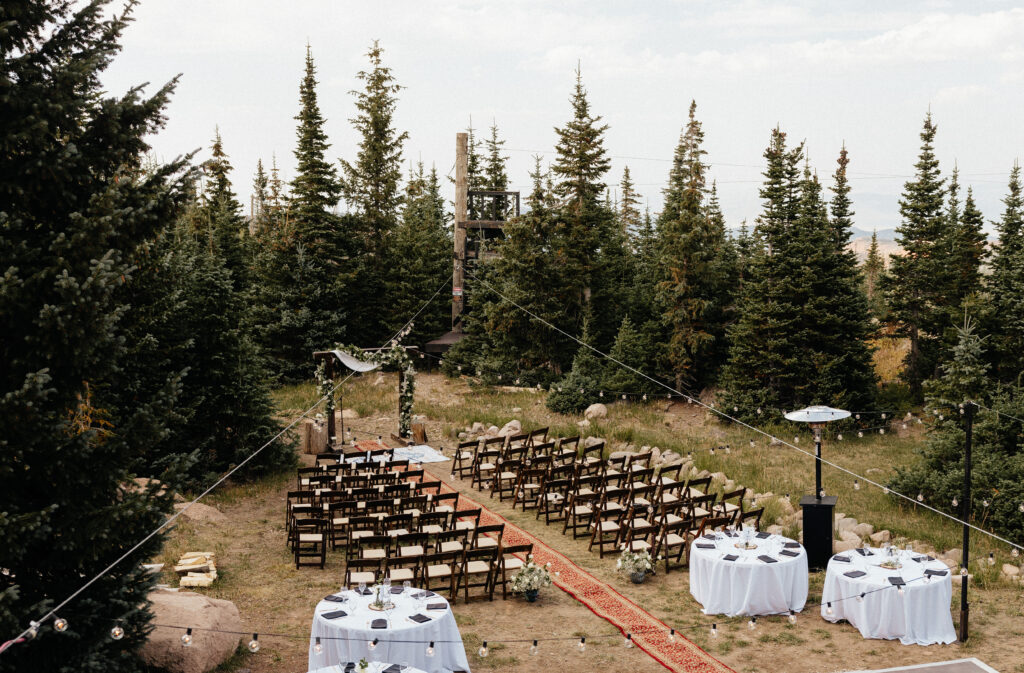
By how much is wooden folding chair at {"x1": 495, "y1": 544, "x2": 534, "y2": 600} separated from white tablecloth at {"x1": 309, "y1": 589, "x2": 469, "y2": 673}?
2347mm

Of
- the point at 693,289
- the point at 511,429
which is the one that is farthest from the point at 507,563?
the point at 693,289

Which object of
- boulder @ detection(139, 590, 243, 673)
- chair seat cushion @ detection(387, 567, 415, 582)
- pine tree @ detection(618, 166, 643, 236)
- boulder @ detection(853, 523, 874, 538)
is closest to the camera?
boulder @ detection(139, 590, 243, 673)

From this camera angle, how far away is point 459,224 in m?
32.6

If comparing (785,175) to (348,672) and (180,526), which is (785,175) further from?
(348,672)

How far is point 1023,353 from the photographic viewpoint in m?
23.2

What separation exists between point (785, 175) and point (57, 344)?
71.5ft

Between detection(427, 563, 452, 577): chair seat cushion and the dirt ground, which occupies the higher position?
detection(427, 563, 452, 577): chair seat cushion

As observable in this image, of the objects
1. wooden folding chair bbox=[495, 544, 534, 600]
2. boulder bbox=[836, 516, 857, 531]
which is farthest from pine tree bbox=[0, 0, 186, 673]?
boulder bbox=[836, 516, 857, 531]

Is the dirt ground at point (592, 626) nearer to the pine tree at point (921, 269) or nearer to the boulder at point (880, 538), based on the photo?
the boulder at point (880, 538)

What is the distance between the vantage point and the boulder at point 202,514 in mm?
15562

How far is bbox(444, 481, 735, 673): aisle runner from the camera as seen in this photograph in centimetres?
991

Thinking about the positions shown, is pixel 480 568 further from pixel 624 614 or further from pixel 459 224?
pixel 459 224

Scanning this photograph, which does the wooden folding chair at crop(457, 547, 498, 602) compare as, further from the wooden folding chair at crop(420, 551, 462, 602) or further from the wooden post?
the wooden post

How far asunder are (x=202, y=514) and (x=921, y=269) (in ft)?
76.5
